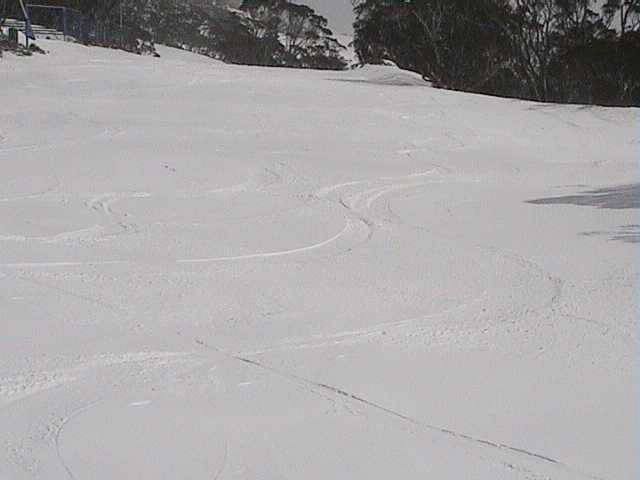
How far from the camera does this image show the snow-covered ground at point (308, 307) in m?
2.66

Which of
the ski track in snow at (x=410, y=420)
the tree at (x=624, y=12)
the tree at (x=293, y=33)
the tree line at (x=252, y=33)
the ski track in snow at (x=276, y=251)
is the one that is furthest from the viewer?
the tree at (x=293, y=33)

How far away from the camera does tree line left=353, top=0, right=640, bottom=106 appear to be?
17.5 metres

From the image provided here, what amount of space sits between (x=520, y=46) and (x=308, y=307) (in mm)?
16702

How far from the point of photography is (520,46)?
63.9 ft

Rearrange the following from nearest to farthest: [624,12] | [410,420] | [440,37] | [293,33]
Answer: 1. [410,420]
2. [624,12]
3. [440,37]
4. [293,33]

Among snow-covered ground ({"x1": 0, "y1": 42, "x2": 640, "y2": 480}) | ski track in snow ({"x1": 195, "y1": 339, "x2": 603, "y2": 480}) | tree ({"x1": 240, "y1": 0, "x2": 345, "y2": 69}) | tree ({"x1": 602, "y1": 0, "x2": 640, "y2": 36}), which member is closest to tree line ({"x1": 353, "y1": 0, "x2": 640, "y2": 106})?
tree ({"x1": 602, "y1": 0, "x2": 640, "y2": 36})

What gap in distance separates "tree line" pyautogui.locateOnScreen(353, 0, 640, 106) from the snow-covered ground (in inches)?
389

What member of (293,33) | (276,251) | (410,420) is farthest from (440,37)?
(410,420)

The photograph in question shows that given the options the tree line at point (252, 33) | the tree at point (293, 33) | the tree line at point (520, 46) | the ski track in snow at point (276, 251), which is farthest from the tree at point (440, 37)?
the ski track in snow at point (276, 251)

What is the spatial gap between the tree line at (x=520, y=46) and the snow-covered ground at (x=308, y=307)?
9885 mm

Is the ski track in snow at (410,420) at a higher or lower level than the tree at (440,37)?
lower

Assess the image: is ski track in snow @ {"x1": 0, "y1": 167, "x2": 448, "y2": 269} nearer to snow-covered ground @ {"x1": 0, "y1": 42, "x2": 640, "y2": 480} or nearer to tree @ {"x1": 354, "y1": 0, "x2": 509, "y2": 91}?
snow-covered ground @ {"x1": 0, "y1": 42, "x2": 640, "y2": 480}

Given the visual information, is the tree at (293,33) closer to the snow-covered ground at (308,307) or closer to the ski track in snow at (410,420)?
the snow-covered ground at (308,307)

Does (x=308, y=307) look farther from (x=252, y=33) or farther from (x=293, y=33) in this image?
(x=252, y=33)
